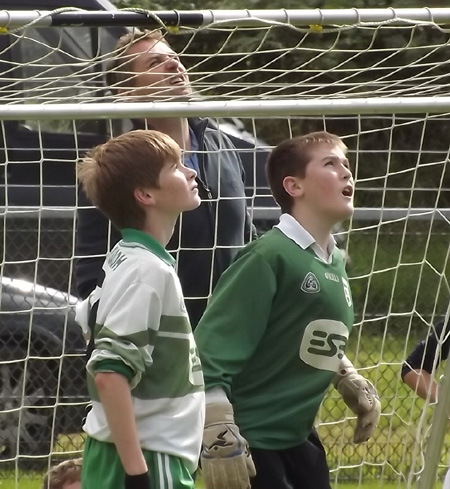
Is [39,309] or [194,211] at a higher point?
[194,211]

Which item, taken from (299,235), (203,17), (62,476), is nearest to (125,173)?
(299,235)

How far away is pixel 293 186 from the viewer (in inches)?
149

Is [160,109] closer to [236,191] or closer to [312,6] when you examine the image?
[236,191]

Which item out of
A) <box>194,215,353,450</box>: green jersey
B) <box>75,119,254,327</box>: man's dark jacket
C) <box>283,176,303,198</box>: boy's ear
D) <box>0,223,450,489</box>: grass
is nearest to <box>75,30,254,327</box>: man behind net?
<box>75,119,254,327</box>: man's dark jacket

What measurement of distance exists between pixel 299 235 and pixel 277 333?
27 cm

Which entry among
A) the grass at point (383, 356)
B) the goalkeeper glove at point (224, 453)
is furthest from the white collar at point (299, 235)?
the grass at point (383, 356)

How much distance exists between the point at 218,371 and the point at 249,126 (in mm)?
5641

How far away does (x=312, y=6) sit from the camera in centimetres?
1073

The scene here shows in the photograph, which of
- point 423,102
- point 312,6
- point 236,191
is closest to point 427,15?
point 423,102

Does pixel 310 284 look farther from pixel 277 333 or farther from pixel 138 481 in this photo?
pixel 138 481

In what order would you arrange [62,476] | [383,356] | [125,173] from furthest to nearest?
[383,356]
[62,476]
[125,173]

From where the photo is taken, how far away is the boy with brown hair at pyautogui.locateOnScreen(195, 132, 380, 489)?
11.7 feet

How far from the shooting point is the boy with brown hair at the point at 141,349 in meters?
3.04

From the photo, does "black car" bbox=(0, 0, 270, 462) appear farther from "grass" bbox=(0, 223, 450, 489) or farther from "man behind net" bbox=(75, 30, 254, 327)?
"man behind net" bbox=(75, 30, 254, 327)
